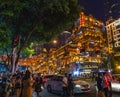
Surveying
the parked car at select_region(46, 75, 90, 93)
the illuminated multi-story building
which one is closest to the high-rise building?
the illuminated multi-story building

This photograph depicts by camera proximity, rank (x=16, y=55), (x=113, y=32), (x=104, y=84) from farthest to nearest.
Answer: (x=113, y=32) < (x=16, y=55) < (x=104, y=84)

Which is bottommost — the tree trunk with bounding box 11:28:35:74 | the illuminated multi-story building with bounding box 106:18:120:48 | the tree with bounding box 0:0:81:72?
the tree trunk with bounding box 11:28:35:74

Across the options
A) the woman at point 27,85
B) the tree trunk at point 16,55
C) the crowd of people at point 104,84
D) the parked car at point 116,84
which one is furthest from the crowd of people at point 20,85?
the parked car at point 116,84

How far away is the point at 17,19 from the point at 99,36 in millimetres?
108635

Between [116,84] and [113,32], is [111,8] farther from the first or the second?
[116,84]

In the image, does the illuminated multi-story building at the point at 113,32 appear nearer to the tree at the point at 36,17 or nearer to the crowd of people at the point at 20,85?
the tree at the point at 36,17

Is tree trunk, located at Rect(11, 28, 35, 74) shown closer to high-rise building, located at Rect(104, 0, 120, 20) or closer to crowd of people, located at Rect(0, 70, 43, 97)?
crowd of people, located at Rect(0, 70, 43, 97)

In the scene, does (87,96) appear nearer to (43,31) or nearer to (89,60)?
(43,31)

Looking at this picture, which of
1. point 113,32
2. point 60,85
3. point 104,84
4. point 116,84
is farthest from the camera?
point 113,32

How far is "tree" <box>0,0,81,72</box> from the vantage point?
12444mm

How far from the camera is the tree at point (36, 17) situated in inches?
490

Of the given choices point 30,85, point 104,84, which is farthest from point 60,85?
point 30,85

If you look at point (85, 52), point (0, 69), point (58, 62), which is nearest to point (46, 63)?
point (58, 62)

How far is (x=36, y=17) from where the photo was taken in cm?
1461
